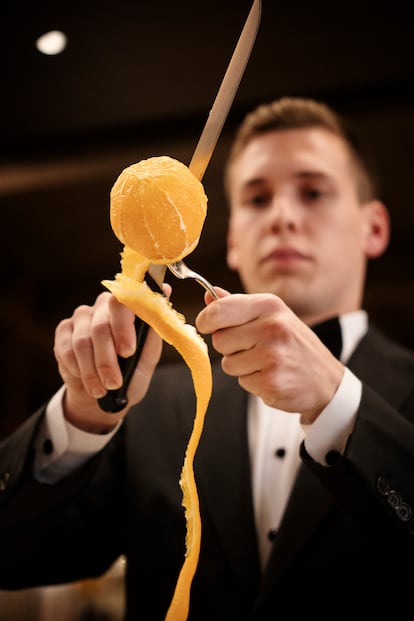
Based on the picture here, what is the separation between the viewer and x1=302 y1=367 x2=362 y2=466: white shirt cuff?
76 cm

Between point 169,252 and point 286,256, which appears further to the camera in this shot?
point 286,256

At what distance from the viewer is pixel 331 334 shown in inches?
47.7

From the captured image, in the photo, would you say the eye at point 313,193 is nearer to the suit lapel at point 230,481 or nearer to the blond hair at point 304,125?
the blond hair at point 304,125

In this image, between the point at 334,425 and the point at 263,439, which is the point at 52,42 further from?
the point at 334,425

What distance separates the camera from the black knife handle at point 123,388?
820 millimetres

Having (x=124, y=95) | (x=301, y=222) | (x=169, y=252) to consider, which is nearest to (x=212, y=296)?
(x=169, y=252)

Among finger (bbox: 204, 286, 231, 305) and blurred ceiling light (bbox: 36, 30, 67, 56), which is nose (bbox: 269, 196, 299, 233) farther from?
blurred ceiling light (bbox: 36, 30, 67, 56)

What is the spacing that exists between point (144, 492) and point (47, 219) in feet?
8.06

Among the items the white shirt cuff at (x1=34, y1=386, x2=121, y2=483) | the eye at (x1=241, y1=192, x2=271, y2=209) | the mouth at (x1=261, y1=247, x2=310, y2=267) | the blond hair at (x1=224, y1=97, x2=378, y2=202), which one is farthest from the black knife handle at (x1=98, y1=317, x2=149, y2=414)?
the blond hair at (x1=224, y1=97, x2=378, y2=202)

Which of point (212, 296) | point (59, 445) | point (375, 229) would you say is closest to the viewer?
point (212, 296)

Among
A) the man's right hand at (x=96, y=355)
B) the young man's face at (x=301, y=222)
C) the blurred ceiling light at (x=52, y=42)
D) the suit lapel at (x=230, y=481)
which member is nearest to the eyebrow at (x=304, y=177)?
the young man's face at (x=301, y=222)

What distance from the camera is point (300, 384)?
0.72m

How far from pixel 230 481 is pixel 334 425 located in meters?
0.39

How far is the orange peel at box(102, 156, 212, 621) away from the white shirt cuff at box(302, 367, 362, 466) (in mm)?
208
